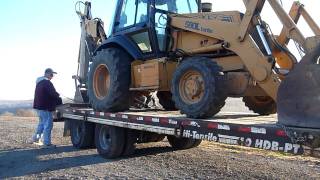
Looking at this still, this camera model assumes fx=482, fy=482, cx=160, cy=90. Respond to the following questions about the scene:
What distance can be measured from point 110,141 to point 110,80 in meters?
1.30

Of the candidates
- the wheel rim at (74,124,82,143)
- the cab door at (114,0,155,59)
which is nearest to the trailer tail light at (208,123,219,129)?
the cab door at (114,0,155,59)

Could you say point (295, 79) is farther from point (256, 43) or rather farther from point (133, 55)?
point (133, 55)

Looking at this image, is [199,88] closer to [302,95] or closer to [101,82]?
[302,95]

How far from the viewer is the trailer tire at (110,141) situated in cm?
966

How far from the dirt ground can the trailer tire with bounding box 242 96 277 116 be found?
3.25ft

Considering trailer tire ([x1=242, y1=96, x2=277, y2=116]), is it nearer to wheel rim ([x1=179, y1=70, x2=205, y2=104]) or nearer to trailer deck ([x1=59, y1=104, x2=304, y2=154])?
trailer deck ([x1=59, y1=104, x2=304, y2=154])

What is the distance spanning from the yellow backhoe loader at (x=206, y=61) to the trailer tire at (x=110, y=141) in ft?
1.50

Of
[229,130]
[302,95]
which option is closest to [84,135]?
[229,130]

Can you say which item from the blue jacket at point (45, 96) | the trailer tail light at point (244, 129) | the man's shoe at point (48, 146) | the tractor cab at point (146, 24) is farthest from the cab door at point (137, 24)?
the trailer tail light at point (244, 129)

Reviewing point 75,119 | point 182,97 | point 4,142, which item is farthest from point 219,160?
point 4,142

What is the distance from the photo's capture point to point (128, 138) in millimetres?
9805

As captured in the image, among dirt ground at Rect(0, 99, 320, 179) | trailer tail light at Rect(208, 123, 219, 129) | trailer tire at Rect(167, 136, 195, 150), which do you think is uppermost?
trailer tail light at Rect(208, 123, 219, 129)

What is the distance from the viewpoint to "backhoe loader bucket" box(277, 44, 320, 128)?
5090 millimetres

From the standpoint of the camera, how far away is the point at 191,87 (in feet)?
24.2
